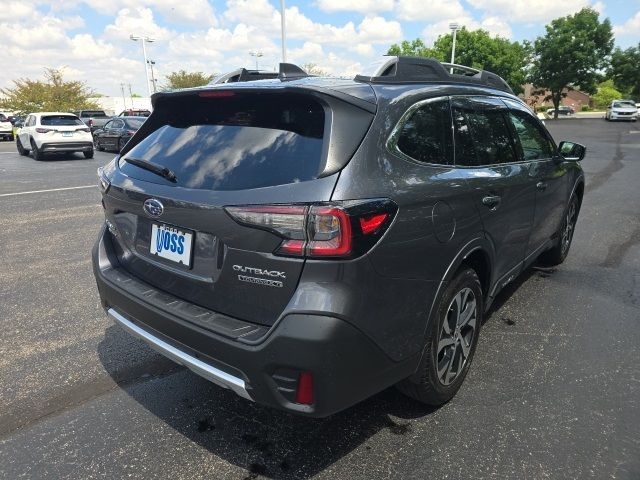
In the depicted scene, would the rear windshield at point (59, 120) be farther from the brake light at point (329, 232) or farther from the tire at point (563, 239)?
the brake light at point (329, 232)

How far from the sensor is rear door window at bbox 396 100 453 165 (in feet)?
7.77

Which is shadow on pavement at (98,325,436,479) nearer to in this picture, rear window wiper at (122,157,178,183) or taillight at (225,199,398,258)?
taillight at (225,199,398,258)

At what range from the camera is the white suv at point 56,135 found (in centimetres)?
1692

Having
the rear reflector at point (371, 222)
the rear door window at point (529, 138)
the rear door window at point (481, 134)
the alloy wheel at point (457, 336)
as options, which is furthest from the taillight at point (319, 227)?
the rear door window at point (529, 138)

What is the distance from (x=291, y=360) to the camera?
193 centimetres

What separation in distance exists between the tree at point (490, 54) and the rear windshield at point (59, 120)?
145 feet

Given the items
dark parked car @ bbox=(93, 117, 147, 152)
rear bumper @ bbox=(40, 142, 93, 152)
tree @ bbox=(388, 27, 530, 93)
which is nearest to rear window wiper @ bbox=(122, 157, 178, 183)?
dark parked car @ bbox=(93, 117, 147, 152)

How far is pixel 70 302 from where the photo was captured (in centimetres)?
429

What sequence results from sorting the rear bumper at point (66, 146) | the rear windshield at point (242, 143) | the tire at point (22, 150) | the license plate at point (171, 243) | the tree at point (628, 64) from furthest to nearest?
the tree at point (628, 64) → the tire at point (22, 150) → the rear bumper at point (66, 146) → the license plate at point (171, 243) → the rear windshield at point (242, 143)

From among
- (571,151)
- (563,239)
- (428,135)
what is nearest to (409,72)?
(428,135)

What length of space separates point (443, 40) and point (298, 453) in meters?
62.0

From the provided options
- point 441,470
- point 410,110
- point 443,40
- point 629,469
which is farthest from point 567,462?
point 443,40

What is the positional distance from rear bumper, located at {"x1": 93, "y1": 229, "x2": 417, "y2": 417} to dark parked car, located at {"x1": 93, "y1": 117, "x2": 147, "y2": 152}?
56.1 ft

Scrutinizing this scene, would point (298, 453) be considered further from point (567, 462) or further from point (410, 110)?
point (410, 110)
